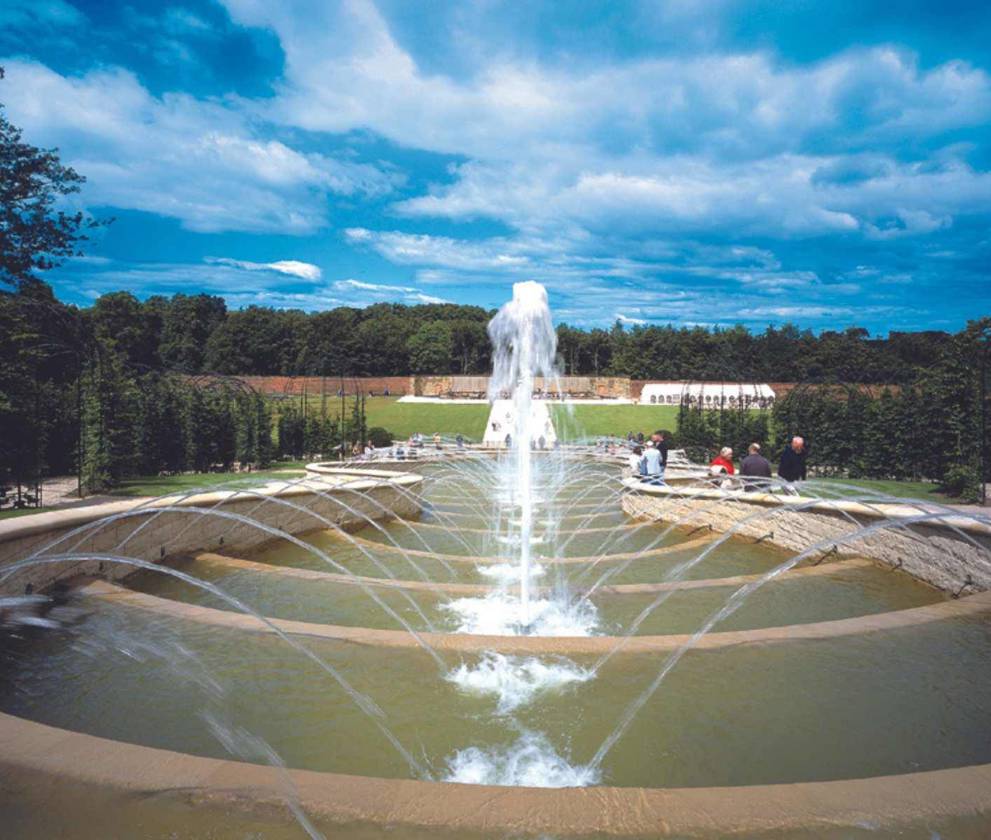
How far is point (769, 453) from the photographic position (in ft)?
82.4

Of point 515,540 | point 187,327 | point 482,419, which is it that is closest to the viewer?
point 515,540

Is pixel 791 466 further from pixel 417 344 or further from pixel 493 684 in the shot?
pixel 417 344

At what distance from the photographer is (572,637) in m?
5.78

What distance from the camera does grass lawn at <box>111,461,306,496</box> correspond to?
15.9 meters

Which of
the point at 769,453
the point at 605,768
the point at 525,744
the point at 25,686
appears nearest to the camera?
the point at 605,768

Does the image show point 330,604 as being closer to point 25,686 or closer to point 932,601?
point 25,686

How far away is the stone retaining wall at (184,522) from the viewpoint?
7.08 m

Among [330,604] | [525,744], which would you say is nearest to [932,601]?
[525,744]

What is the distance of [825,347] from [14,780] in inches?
3582

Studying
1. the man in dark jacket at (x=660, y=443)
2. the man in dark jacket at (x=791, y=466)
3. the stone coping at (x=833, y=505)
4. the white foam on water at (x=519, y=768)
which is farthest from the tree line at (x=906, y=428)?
the white foam on water at (x=519, y=768)

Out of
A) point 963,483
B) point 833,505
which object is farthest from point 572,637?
point 963,483

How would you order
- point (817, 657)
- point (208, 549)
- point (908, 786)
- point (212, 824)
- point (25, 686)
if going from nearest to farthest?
point (212, 824), point (908, 786), point (25, 686), point (817, 657), point (208, 549)

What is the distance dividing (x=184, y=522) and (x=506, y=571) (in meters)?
4.58

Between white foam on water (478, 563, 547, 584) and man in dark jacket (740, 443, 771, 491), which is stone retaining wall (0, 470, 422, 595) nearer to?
white foam on water (478, 563, 547, 584)
